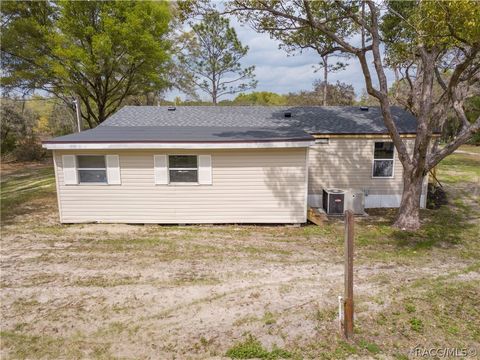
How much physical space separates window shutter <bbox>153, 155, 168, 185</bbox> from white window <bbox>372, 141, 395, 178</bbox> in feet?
25.7

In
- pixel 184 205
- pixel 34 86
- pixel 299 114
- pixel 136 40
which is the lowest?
pixel 184 205

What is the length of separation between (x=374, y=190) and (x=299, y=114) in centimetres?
462

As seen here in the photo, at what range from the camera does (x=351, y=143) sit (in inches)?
457

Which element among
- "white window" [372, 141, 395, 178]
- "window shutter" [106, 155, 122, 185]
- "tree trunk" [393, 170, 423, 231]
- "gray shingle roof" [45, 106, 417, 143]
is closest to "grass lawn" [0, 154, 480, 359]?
"tree trunk" [393, 170, 423, 231]

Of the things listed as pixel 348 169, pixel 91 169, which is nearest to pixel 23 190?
pixel 91 169

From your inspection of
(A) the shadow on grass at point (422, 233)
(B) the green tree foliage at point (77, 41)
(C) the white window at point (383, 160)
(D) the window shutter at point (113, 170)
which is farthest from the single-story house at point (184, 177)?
(B) the green tree foliage at point (77, 41)

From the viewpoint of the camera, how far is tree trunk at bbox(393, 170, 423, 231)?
8969 millimetres

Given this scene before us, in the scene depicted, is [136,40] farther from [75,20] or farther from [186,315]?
[186,315]

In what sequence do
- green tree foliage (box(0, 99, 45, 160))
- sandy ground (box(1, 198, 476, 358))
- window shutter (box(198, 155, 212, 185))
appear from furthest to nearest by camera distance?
green tree foliage (box(0, 99, 45, 160)) → window shutter (box(198, 155, 212, 185)) → sandy ground (box(1, 198, 476, 358))

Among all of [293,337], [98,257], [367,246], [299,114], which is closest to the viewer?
[293,337]

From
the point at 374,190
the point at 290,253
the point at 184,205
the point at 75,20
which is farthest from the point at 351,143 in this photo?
the point at 75,20

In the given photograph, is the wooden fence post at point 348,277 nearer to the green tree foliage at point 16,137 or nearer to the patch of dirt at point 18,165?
the patch of dirt at point 18,165

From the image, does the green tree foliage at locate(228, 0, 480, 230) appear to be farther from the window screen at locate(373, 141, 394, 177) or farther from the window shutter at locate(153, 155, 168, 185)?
the window shutter at locate(153, 155, 168, 185)

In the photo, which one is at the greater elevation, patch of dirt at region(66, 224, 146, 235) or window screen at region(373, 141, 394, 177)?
window screen at region(373, 141, 394, 177)
